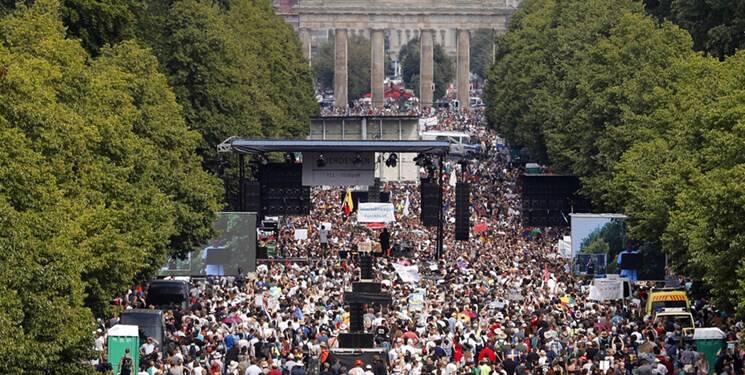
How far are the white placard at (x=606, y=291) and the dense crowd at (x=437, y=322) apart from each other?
34 cm

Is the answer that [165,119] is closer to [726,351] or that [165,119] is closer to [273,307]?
[273,307]

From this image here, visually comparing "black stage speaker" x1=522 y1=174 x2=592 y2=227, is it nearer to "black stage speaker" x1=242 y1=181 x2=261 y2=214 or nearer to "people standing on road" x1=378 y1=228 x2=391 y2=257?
"people standing on road" x1=378 y1=228 x2=391 y2=257

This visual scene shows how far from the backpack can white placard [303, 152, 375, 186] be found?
3948 cm

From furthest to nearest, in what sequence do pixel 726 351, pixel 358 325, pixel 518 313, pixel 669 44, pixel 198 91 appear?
1. pixel 198 91
2. pixel 669 44
3. pixel 518 313
4. pixel 358 325
5. pixel 726 351

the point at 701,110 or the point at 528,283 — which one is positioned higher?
the point at 701,110

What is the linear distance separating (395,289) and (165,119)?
10.3 m

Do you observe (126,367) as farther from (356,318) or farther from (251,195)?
(251,195)

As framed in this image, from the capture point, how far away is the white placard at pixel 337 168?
98812 mm

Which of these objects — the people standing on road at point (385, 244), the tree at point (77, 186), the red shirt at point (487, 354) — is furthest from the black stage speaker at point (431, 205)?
the red shirt at point (487, 354)

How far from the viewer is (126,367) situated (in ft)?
194

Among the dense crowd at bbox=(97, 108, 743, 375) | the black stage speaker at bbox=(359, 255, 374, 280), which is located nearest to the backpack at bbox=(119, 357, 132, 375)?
the dense crowd at bbox=(97, 108, 743, 375)

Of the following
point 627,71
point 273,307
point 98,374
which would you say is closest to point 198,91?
point 627,71

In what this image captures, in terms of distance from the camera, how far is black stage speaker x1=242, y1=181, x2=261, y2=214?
96500 mm

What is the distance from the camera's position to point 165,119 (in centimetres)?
8438
